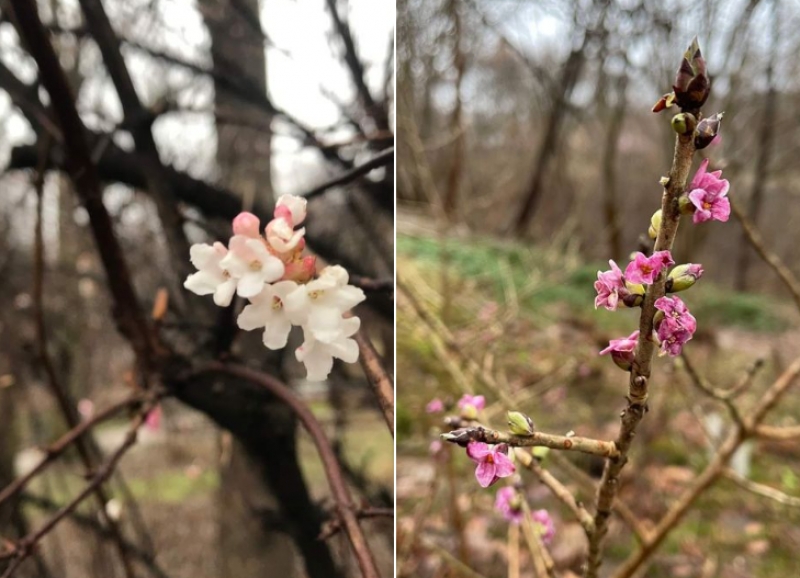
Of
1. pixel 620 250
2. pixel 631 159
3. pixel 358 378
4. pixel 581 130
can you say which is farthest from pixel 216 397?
pixel 581 130

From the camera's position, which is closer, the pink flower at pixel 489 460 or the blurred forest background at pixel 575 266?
the pink flower at pixel 489 460

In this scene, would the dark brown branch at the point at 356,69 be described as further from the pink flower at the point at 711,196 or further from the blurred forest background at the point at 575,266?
the pink flower at the point at 711,196

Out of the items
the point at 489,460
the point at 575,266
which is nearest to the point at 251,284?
the point at 489,460

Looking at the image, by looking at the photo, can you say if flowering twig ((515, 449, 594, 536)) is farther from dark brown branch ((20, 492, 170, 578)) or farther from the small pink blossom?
dark brown branch ((20, 492, 170, 578))

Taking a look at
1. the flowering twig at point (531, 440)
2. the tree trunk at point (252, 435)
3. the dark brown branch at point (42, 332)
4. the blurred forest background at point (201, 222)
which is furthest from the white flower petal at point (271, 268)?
the dark brown branch at point (42, 332)

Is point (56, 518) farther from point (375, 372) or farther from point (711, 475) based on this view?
point (711, 475)

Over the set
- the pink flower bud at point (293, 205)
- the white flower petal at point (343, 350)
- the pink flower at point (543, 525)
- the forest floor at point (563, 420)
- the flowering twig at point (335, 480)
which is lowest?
the forest floor at point (563, 420)

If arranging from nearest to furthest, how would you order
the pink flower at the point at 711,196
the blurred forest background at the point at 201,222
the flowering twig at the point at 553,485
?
the pink flower at the point at 711,196 → the flowering twig at the point at 553,485 → the blurred forest background at the point at 201,222
